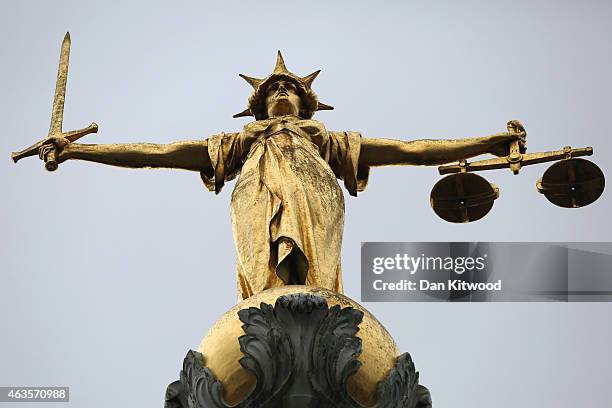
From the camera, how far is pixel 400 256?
1709cm

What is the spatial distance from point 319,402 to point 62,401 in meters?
8.69

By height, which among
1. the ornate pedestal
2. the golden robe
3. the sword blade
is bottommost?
the ornate pedestal

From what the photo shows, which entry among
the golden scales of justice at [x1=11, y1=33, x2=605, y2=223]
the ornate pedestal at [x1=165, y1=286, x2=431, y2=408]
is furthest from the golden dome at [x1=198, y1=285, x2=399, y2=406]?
the golden scales of justice at [x1=11, y1=33, x2=605, y2=223]

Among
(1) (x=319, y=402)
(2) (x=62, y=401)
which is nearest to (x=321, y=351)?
(1) (x=319, y=402)

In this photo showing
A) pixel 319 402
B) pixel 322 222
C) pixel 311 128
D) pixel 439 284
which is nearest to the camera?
pixel 319 402

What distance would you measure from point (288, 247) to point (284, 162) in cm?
98

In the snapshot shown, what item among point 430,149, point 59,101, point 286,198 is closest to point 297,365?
point 286,198

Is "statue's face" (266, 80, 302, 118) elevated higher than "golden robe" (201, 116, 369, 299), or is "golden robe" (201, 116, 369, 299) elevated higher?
"statue's face" (266, 80, 302, 118)

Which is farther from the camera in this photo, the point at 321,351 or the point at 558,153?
the point at 558,153

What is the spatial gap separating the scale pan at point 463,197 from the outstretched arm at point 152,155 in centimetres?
207

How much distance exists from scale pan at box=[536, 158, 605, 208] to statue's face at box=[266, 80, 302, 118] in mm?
2243

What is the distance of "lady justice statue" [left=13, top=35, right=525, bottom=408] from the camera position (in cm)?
944

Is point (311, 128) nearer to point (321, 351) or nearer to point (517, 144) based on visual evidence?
point (517, 144)

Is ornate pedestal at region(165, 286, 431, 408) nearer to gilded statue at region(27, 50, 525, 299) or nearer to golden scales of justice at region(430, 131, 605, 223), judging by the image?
gilded statue at region(27, 50, 525, 299)
